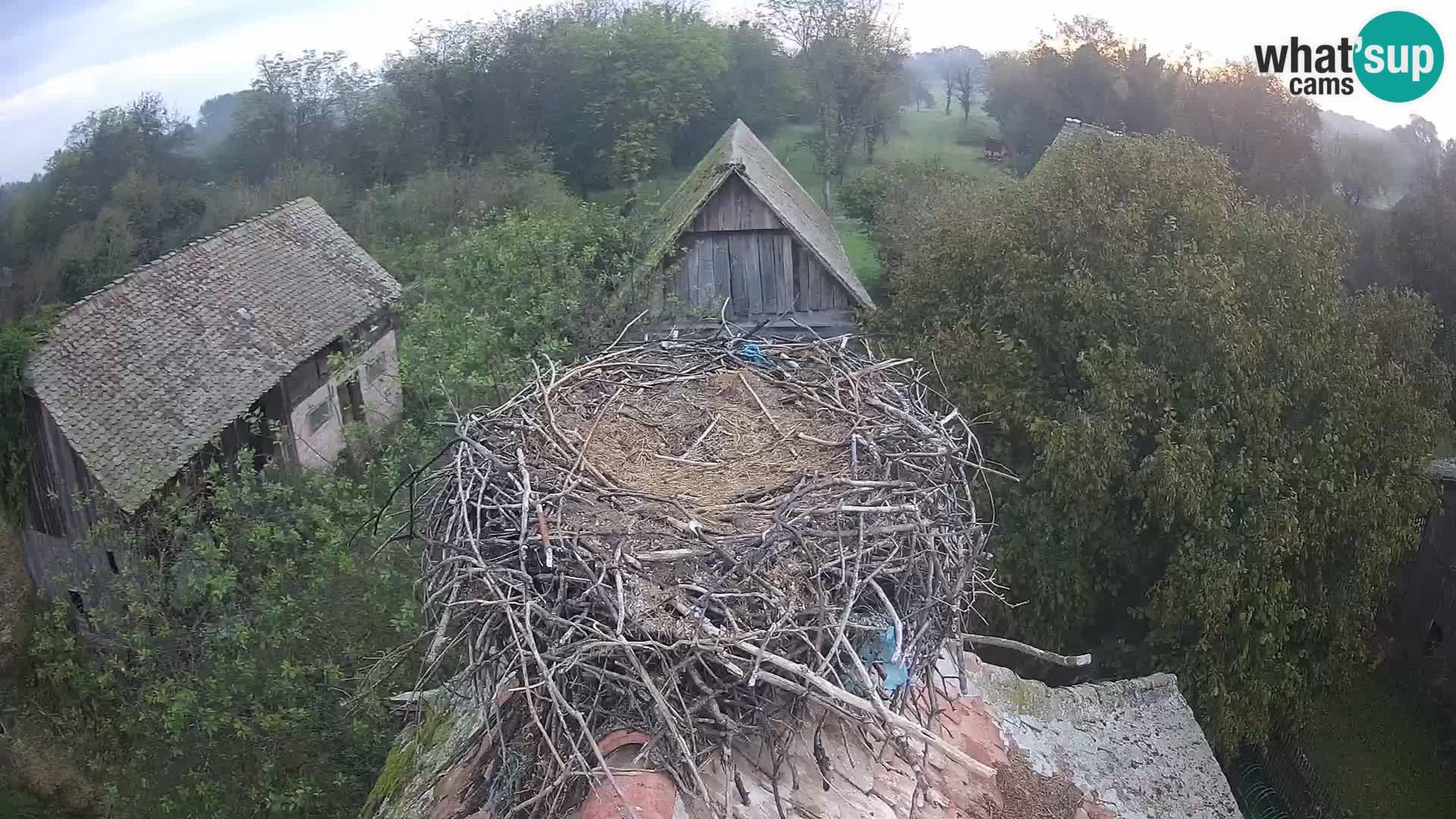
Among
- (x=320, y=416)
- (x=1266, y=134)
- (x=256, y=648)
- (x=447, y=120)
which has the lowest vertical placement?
(x=256, y=648)

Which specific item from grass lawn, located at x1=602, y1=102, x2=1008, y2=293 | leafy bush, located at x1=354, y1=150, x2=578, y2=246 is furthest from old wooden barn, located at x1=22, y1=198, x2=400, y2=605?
grass lawn, located at x1=602, y1=102, x2=1008, y2=293

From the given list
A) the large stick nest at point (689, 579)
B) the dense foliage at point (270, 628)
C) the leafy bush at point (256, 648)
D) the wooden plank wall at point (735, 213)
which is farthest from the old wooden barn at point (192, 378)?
the large stick nest at point (689, 579)

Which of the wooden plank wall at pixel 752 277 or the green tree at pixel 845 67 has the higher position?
the green tree at pixel 845 67

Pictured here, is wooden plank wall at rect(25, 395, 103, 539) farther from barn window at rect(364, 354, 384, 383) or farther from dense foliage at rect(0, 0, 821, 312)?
dense foliage at rect(0, 0, 821, 312)

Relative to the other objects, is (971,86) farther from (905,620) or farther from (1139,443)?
(905,620)

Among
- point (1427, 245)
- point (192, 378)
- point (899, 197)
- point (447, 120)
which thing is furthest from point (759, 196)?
point (447, 120)

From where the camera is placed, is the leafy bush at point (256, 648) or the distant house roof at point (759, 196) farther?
the distant house roof at point (759, 196)

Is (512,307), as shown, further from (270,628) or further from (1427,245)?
(1427,245)

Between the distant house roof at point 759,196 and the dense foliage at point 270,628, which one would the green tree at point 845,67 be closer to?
the distant house roof at point 759,196
